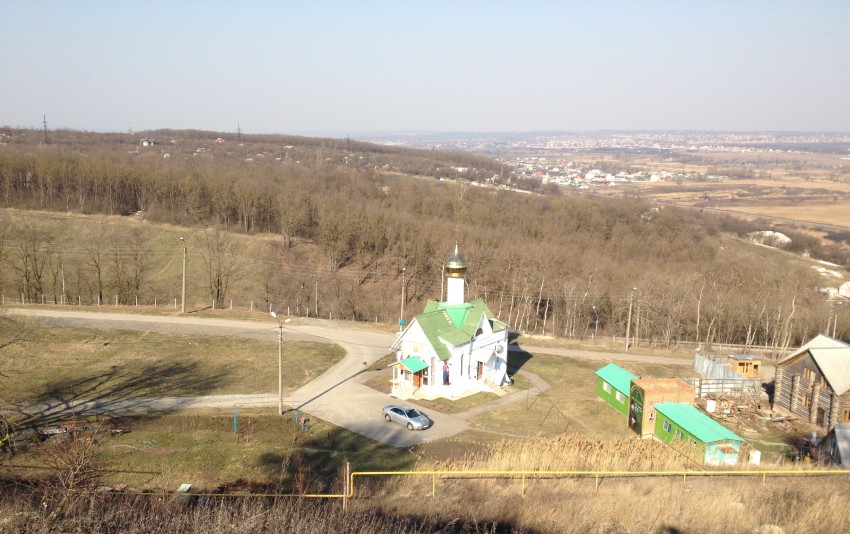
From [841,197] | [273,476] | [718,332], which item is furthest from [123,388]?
[841,197]

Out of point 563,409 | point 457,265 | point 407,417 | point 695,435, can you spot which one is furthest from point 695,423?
point 457,265

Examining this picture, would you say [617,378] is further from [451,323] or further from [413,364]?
[413,364]

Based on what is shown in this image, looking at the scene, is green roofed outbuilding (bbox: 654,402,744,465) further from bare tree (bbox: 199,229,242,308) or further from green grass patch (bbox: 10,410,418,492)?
bare tree (bbox: 199,229,242,308)

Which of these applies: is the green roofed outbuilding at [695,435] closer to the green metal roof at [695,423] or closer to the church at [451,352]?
the green metal roof at [695,423]

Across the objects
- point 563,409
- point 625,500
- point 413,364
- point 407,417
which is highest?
point 625,500

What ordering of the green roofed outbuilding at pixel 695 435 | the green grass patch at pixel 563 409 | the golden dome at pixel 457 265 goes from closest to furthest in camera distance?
the green roofed outbuilding at pixel 695 435 → the green grass patch at pixel 563 409 → the golden dome at pixel 457 265

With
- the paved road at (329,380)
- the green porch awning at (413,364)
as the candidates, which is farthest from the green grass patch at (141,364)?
the green porch awning at (413,364)
